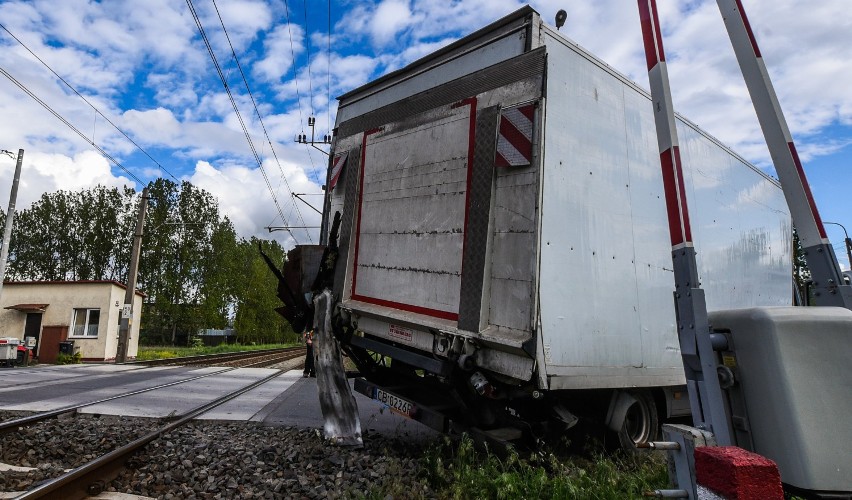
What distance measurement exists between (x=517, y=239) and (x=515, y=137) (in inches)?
32.3

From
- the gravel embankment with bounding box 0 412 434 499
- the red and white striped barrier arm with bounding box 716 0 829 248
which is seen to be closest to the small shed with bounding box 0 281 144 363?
the gravel embankment with bounding box 0 412 434 499

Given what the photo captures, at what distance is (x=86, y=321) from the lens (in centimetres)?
2245

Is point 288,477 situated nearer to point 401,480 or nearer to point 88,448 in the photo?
point 401,480

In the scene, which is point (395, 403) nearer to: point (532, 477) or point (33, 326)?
point (532, 477)

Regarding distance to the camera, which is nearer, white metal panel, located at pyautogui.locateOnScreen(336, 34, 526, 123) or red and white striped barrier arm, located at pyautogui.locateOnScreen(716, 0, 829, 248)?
red and white striped barrier arm, located at pyautogui.locateOnScreen(716, 0, 829, 248)

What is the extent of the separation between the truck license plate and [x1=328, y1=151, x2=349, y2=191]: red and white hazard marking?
2.39 m

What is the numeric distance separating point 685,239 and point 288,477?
367cm

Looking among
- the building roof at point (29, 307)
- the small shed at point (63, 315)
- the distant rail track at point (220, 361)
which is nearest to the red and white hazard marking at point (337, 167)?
the distant rail track at point (220, 361)

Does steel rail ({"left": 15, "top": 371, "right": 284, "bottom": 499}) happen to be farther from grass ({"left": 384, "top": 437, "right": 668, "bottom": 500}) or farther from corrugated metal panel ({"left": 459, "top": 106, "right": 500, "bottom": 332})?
corrugated metal panel ({"left": 459, "top": 106, "right": 500, "bottom": 332})

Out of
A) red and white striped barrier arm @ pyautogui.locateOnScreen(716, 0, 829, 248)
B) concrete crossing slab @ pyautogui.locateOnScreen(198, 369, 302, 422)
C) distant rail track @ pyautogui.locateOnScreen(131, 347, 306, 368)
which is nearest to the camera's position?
red and white striped barrier arm @ pyautogui.locateOnScreen(716, 0, 829, 248)

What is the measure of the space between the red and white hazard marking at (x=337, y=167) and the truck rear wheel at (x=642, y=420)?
392 cm

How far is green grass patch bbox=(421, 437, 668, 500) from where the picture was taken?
3559mm

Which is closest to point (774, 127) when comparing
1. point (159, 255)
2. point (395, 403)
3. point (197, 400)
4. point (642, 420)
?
point (642, 420)

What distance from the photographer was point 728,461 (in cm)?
155
